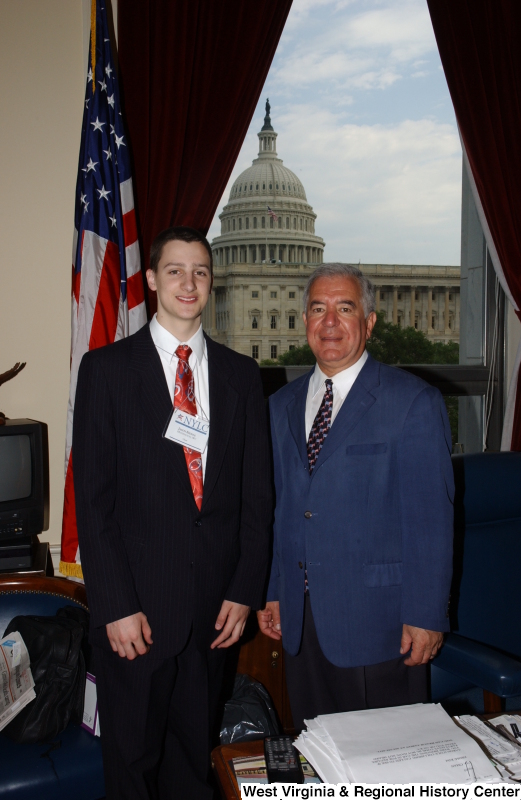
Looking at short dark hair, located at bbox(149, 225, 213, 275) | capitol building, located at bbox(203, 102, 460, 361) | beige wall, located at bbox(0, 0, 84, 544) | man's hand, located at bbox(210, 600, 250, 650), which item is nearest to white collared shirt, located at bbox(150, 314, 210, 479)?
short dark hair, located at bbox(149, 225, 213, 275)

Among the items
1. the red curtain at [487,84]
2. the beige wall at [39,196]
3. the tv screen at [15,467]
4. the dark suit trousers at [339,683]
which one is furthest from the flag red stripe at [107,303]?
the red curtain at [487,84]

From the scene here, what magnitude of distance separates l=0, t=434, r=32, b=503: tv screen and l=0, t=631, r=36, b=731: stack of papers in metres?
0.51

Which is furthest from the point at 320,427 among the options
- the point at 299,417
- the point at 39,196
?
the point at 39,196

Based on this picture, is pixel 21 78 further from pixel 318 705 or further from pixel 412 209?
pixel 318 705

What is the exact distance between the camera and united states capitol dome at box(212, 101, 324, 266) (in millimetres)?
3184

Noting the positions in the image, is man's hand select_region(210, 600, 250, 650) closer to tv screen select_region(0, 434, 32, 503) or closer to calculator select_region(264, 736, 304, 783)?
calculator select_region(264, 736, 304, 783)

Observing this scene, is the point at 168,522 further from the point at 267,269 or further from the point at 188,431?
the point at 267,269

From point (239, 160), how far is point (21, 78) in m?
1.03

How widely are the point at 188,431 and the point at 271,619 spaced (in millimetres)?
654

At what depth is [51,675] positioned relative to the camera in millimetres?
1894

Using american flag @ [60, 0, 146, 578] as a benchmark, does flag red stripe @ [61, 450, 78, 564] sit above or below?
below

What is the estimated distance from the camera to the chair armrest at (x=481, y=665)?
4.87ft

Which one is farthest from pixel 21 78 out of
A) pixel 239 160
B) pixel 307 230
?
pixel 307 230

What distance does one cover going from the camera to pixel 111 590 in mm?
1468
